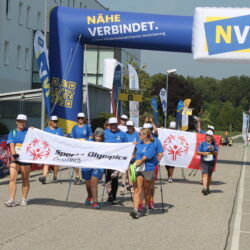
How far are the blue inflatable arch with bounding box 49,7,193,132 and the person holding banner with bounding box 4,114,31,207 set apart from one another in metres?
11.4

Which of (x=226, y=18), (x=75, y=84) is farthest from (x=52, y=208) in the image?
(x=75, y=84)

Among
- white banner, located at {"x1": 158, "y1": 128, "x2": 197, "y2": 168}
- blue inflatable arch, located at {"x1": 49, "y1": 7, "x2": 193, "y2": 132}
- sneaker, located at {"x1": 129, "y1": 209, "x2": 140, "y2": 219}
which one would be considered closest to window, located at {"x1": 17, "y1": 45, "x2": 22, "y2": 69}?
blue inflatable arch, located at {"x1": 49, "y1": 7, "x2": 193, "y2": 132}

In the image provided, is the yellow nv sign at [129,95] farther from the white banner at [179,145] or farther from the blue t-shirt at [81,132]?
the blue t-shirt at [81,132]

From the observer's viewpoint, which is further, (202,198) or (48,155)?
(202,198)

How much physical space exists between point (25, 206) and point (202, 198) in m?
4.52

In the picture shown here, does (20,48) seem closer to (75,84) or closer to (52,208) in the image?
(75,84)

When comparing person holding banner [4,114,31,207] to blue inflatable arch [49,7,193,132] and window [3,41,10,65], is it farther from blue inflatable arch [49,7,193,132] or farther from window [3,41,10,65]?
window [3,41,10,65]

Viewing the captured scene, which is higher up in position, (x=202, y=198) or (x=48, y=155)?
(x=48, y=155)

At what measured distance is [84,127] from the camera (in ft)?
A: 54.3

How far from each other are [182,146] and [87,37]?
21.6ft

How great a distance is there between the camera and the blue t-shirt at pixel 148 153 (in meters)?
11.6

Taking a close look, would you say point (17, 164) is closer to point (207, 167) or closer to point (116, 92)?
point (207, 167)

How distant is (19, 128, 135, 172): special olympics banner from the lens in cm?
1235

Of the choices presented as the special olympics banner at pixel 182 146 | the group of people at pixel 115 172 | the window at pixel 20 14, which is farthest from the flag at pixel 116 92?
the window at pixel 20 14
